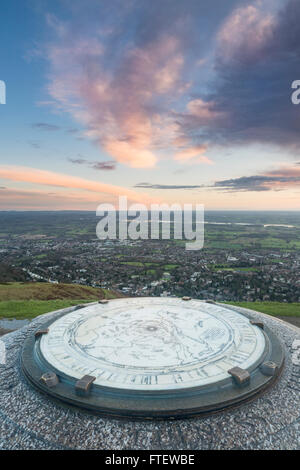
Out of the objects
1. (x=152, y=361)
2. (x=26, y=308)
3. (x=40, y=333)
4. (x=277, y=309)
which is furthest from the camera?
(x=277, y=309)

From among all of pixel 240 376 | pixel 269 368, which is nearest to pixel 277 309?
pixel 269 368

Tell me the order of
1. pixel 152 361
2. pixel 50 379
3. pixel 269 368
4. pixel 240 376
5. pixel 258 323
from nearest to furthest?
pixel 240 376 → pixel 50 379 → pixel 269 368 → pixel 152 361 → pixel 258 323

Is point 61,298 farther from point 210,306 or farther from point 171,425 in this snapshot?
point 171,425

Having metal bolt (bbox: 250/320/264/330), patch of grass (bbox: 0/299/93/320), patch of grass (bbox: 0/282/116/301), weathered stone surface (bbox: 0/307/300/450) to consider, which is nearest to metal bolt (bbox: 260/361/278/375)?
weathered stone surface (bbox: 0/307/300/450)

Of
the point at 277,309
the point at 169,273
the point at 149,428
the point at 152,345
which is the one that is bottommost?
the point at 169,273

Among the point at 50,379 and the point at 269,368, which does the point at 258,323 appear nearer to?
the point at 269,368

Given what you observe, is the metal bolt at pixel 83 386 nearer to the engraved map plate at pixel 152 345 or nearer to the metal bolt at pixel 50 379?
the engraved map plate at pixel 152 345
